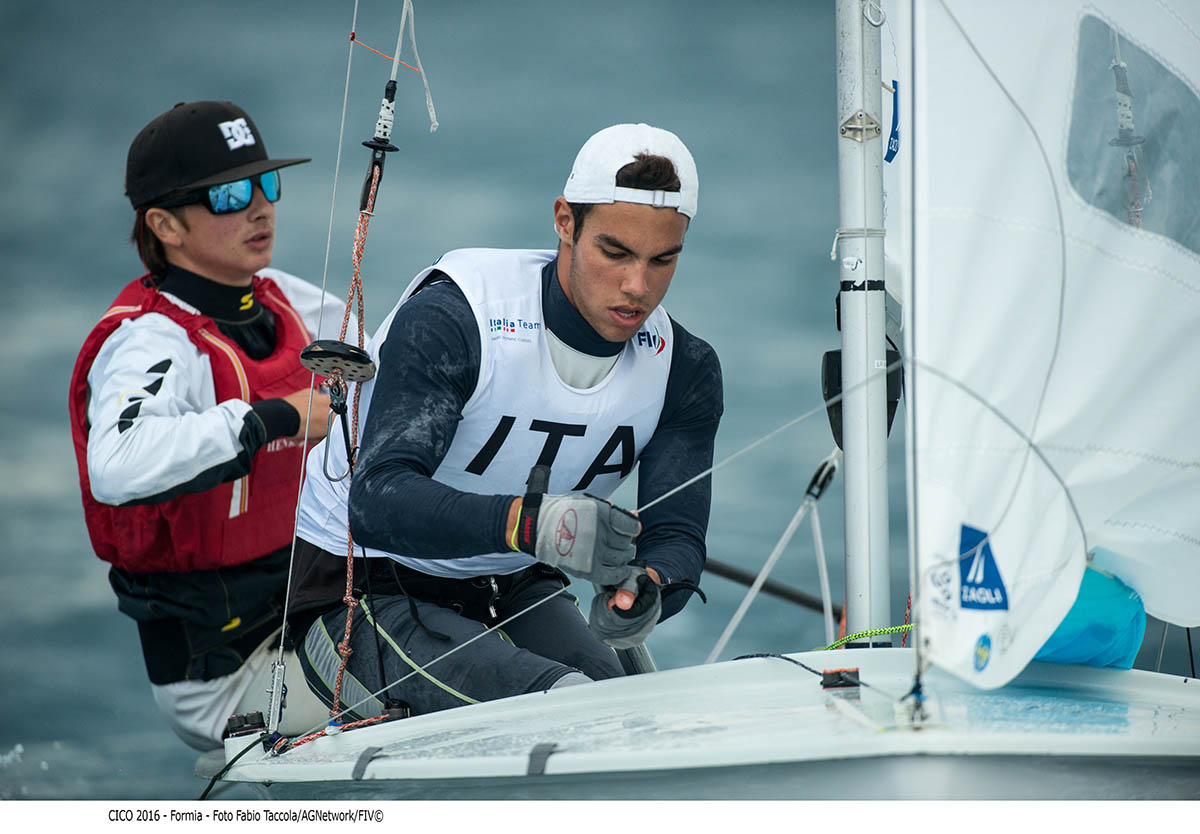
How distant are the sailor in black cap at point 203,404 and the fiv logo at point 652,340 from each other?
62 cm

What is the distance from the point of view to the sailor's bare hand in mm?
2205

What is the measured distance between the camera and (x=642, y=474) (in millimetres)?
1964

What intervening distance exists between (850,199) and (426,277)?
67 cm

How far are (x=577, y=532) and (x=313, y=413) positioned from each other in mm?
916

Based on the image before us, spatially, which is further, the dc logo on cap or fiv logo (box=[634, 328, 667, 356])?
the dc logo on cap

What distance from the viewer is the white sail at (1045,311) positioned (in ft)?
3.80

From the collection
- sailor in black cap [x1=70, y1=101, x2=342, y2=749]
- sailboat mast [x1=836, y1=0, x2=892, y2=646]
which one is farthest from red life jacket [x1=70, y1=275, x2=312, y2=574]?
sailboat mast [x1=836, y1=0, x2=892, y2=646]

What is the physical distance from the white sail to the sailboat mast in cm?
43

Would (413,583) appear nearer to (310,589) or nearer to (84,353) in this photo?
(310,589)

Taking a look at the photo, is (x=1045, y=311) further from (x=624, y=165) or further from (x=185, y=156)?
(x=185, y=156)

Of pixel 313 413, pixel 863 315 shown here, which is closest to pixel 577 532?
pixel 863 315

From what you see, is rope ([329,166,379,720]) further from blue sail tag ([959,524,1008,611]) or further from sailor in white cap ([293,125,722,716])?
blue sail tag ([959,524,1008,611])

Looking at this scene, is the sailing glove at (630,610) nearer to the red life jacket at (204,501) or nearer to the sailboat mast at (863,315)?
the sailboat mast at (863,315)

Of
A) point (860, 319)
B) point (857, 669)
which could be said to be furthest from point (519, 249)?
point (857, 669)
